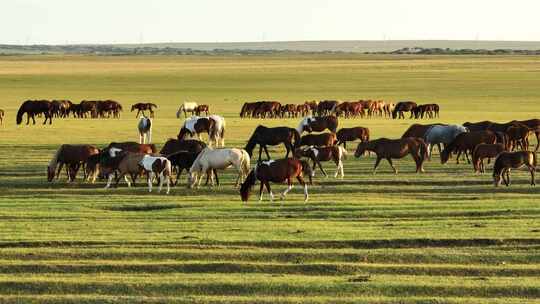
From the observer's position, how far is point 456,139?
29.5 meters

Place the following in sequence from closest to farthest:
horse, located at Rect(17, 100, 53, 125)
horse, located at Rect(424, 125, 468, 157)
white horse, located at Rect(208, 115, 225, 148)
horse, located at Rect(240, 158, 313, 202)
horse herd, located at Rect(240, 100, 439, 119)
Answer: horse, located at Rect(240, 158, 313, 202) < horse, located at Rect(424, 125, 468, 157) < white horse, located at Rect(208, 115, 225, 148) < horse, located at Rect(17, 100, 53, 125) < horse herd, located at Rect(240, 100, 439, 119)

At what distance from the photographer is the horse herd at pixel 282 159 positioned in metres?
23.0

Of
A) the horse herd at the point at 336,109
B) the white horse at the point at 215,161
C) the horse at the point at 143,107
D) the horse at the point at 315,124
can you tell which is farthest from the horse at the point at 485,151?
the horse at the point at 143,107

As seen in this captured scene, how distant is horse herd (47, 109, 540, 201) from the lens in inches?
905

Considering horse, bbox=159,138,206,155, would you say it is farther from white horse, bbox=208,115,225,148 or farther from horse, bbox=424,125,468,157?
horse, bbox=424,125,468,157

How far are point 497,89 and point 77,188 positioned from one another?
191 ft

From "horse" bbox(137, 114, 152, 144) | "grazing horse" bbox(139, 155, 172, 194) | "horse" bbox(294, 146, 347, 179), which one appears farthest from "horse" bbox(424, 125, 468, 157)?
"grazing horse" bbox(139, 155, 172, 194)

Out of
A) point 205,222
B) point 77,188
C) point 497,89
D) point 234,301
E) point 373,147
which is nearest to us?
point 234,301

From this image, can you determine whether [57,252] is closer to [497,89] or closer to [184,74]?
[497,89]

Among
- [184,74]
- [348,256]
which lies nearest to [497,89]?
[184,74]

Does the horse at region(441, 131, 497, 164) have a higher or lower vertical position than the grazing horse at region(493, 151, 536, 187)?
higher

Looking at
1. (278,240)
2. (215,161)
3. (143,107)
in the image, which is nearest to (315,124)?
(215,161)

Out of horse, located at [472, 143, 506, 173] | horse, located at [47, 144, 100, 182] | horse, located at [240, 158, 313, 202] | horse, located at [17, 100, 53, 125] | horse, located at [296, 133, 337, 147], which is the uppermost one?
horse, located at [17, 100, 53, 125]

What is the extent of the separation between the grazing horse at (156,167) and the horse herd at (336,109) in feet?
98.3
